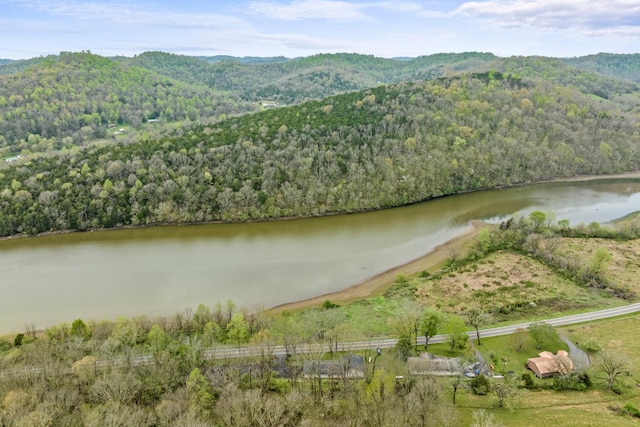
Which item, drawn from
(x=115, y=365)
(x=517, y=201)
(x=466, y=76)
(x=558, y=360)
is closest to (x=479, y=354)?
(x=558, y=360)

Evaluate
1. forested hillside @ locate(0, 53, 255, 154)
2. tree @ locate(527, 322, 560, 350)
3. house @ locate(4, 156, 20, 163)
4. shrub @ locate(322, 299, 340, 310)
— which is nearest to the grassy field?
tree @ locate(527, 322, 560, 350)

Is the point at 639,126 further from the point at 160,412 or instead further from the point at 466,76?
the point at 160,412

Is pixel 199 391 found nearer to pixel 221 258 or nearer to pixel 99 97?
pixel 221 258

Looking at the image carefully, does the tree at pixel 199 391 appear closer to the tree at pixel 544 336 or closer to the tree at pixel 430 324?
the tree at pixel 430 324

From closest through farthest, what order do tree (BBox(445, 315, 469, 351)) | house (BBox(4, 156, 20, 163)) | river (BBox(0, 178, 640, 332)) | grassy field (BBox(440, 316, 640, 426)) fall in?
grassy field (BBox(440, 316, 640, 426))
tree (BBox(445, 315, 469, 351))
river (BBox(0, 178, 640, 332))
house (BBox(4, 156, 20, 163))

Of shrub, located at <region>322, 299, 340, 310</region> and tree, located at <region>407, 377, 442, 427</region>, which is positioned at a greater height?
tree, located at <region>407, 377, 442, 427</region>

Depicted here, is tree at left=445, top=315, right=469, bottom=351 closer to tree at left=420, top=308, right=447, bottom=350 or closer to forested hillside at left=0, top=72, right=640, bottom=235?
tree at left=420, top=308, right=447, bottom=350

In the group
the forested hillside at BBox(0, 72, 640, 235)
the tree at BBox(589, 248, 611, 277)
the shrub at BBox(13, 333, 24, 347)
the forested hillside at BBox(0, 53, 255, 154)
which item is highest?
the forested hillside at BBox(0, 53, 255, 154)
